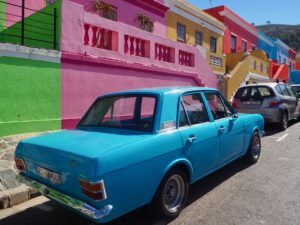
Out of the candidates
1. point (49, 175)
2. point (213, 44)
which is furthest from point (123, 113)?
point (213, 44)

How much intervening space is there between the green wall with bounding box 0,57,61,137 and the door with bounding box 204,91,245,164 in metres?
3.97

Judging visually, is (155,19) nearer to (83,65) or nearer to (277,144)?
(83,65)

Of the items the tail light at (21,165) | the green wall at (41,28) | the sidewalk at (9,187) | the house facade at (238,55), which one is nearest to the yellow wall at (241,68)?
the house facade at (238,55)

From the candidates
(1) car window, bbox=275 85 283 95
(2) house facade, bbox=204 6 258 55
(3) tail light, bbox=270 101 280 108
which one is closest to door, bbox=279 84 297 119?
(1) car window, bbox=275 85 283 95

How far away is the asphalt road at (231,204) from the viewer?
396 centimetres

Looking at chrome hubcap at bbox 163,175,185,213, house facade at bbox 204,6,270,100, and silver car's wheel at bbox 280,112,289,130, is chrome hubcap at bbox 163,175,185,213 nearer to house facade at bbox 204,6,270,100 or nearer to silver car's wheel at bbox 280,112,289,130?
silver car's wheel at bbox 280,112,289,130

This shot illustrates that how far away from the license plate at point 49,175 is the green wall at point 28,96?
3309 millimetres

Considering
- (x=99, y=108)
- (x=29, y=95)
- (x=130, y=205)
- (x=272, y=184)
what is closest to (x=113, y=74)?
(x=29, y=95)

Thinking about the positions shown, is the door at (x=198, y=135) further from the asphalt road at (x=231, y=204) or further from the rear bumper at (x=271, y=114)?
the rear bumper at (x=271, y=114)

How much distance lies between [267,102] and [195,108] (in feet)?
20.3

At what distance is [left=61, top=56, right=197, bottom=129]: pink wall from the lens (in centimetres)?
780

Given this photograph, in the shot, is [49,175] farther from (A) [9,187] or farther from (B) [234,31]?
(B) [234,31]

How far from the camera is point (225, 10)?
2166 cm

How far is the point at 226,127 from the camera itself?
5188mm
